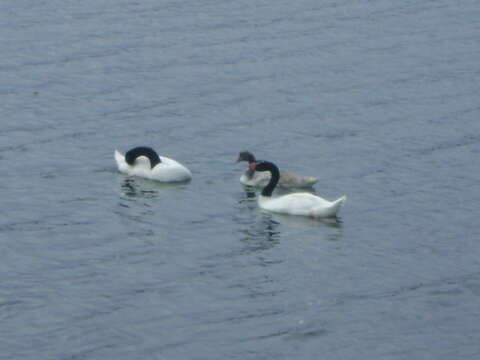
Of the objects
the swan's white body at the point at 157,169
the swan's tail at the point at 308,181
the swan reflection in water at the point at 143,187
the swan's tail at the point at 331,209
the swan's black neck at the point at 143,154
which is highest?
the swan's black neck at the point at 143,154

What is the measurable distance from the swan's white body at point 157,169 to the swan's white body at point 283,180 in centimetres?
168

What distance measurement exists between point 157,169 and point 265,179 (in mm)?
3194

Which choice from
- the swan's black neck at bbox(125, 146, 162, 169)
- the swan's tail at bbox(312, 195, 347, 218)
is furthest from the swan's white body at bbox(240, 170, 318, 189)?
the swan's black neck at bbox(125, 146, 162, 169)

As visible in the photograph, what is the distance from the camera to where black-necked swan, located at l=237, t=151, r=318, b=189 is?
37.1 m

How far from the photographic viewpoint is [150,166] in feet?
128

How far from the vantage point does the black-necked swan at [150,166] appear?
3769 cm

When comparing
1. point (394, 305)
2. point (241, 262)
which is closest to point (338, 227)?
point (241, 262)

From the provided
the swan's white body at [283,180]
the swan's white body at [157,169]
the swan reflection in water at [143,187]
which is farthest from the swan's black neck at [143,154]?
the swan's white body at [283,180]

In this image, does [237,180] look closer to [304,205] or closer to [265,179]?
[265,179]

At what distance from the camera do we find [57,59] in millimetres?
50969

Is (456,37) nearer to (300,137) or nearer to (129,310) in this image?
(300,137)

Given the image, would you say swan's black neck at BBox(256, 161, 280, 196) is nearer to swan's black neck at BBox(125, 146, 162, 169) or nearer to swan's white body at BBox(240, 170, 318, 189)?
swan's white body at BBox(240, 170, 318, 189)

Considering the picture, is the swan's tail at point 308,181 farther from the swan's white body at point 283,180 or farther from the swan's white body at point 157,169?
the swan's white body at point 157,169

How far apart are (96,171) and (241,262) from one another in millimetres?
9119
